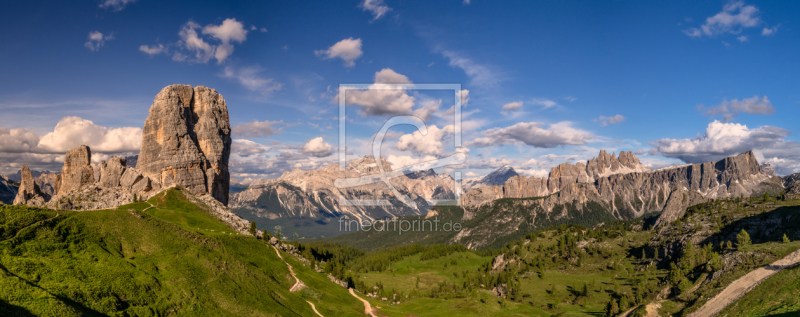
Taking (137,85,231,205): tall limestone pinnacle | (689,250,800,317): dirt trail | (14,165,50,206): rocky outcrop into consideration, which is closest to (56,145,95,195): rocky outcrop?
(14,165,50,206): rocky outcrop

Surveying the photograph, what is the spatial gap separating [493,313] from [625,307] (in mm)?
44248

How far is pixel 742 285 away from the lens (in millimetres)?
77938

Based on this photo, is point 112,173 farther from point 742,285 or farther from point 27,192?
point 742,285

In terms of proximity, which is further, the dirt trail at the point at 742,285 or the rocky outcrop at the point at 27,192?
the rocky outcrop at the point at 27,192

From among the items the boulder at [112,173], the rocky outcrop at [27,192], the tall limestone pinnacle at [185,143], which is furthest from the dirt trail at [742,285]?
the rocky outcrop at [27,192]

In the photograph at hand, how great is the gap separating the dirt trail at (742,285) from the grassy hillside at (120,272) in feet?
259

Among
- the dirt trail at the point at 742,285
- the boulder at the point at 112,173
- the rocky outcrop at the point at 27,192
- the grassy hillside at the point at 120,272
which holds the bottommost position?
the dirt trail at the point at 742,285

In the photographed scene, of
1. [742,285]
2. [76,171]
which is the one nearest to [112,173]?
[76,171]

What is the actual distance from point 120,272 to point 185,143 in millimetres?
126491

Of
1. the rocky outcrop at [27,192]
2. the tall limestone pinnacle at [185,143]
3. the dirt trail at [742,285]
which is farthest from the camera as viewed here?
the tall limestone pinnacle at [185,143]

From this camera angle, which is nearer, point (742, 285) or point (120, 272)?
point (120, 272)

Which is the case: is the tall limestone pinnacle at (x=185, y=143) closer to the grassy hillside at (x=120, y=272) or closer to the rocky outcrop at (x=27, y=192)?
the rocky outcrop at (x=27, y=192)

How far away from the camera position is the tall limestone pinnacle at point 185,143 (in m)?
160

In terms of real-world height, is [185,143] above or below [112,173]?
above
